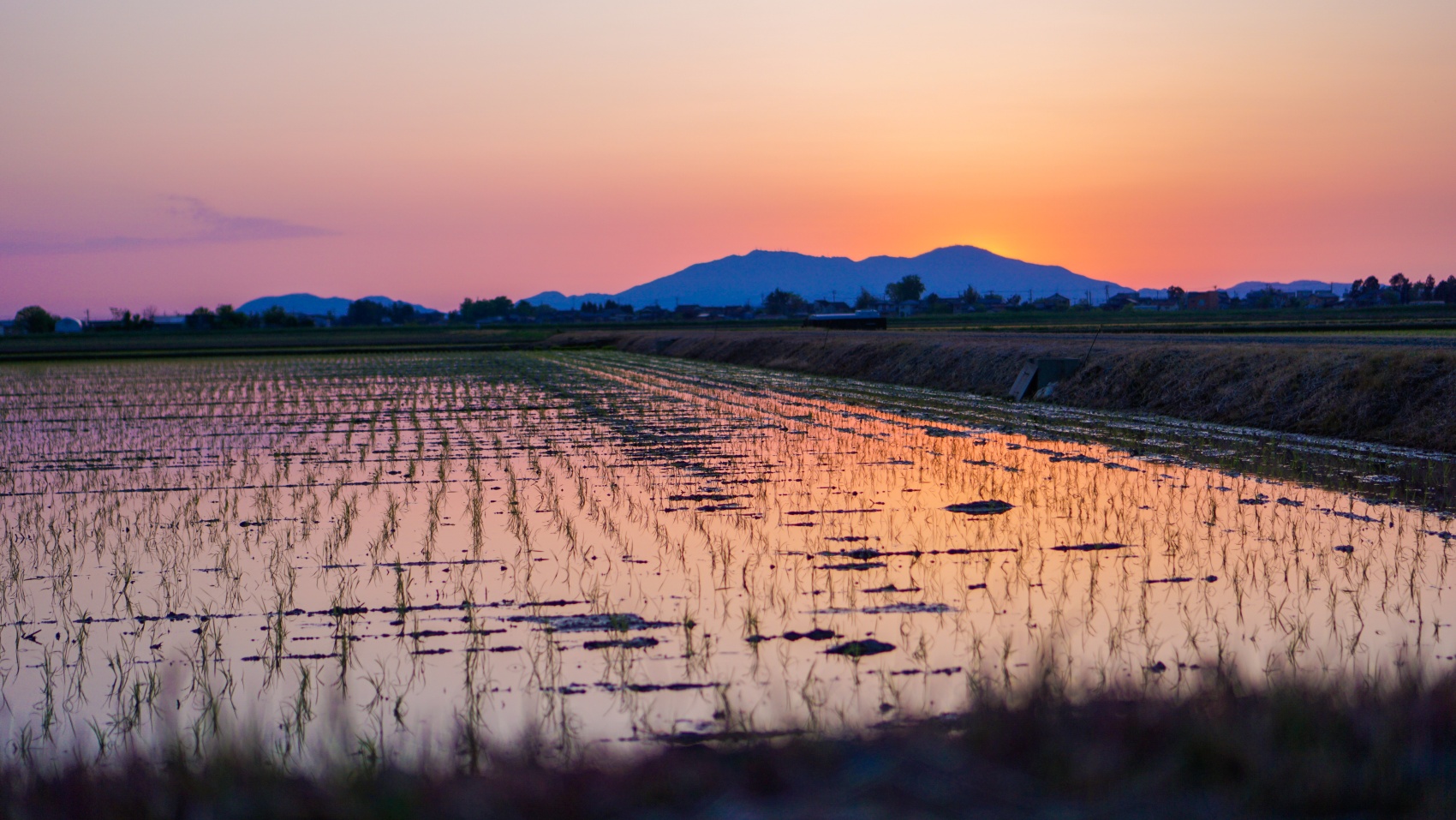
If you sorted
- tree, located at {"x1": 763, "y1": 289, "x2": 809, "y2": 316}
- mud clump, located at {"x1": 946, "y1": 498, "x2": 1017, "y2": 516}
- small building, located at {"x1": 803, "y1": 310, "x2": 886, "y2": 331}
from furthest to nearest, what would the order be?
tree, located at {"x1": 763, "y1": 289, "x2": 809, "y2": 316}, small building, located at {"x1": 803, "y1": 310, "x2": 886, "y2": 331}, mud clump, located at {"x1": 946, "y1": 498, "x2": 1017, "y2": 516}

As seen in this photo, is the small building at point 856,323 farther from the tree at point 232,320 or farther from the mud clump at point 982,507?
the tree at point 232,320

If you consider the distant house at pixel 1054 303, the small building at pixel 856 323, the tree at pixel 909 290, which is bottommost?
the small building at pixel 856 323

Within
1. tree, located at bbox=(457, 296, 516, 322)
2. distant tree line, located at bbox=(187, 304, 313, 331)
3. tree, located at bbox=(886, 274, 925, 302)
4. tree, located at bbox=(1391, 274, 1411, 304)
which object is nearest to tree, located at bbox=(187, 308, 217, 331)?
distant tree line, located at bbox=(187, 304, 313, 331)

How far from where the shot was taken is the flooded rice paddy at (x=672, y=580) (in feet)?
14.4

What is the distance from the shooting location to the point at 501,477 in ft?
34.7

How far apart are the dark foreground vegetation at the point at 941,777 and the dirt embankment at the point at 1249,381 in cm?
954

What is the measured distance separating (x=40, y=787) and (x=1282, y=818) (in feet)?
11.9

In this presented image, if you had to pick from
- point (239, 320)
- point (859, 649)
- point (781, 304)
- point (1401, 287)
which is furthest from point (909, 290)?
point (859, 649)

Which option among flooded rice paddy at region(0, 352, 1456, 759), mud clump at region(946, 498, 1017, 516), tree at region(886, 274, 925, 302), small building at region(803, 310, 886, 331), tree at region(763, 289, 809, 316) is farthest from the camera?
tree at region(886, 274, 925, 302)

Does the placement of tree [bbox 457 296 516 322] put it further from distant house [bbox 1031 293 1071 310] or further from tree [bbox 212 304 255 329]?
distant house [bbox 1031 293 1071 310]

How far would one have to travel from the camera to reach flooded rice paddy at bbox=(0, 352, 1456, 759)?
4.39 m

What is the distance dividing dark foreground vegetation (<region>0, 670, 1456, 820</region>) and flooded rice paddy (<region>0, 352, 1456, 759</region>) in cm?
41

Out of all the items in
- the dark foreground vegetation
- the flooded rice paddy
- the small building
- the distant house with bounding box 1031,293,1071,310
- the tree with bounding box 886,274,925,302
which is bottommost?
the flooded rice paddy

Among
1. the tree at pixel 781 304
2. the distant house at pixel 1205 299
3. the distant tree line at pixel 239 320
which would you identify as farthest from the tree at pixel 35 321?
the distant house at pixel 1205 299
